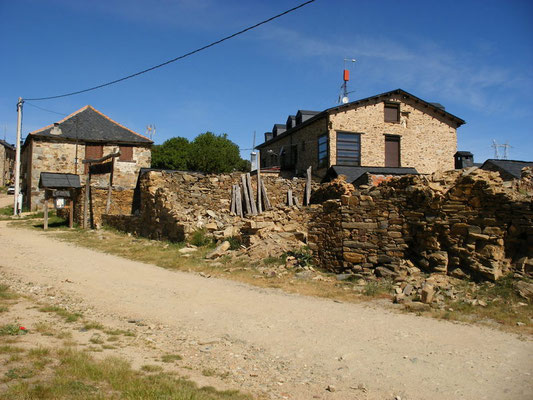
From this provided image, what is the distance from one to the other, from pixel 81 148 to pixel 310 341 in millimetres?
33347

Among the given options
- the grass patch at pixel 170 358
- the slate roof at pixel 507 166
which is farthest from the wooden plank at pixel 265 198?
the grass patch at pixel 170 358

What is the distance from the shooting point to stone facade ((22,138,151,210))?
105 feet

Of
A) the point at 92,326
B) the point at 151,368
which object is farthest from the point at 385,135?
the point at 151,368

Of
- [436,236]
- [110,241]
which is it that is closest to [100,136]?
[110,241]

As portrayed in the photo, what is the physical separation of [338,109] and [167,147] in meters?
31.0

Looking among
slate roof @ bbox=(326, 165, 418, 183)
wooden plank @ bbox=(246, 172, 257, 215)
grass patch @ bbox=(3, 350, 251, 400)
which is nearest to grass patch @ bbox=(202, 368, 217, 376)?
grass patch @ bbox=(3, 350, 251, 400)

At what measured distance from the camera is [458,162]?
2834 cm

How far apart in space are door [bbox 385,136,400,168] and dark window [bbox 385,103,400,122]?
4.08 feet

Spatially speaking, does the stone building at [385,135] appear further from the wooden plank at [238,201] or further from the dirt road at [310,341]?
the dirt road at [310,341]

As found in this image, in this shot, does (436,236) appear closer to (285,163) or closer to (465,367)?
(465,367)

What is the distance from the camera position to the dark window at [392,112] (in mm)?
26250

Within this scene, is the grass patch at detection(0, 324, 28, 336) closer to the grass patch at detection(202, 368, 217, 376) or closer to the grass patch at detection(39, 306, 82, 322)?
the grass patch at detection(39, 306, 82, 322)

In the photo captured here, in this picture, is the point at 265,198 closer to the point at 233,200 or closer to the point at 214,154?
the point at 233,200

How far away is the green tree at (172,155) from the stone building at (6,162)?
1046 inches
